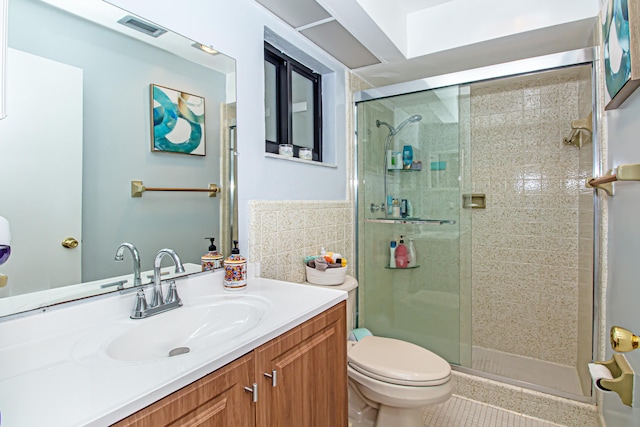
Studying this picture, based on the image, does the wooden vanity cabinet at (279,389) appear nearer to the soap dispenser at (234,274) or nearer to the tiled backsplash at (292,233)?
the soap dispenser at (234,274)

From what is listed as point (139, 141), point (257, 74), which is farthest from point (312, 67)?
point (139, 141)

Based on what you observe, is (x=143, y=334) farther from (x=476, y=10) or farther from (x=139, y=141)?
(x=476, y=10)

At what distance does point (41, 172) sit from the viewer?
99cm

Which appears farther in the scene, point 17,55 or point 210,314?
point 210,314

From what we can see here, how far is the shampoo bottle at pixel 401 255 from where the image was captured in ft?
7.73

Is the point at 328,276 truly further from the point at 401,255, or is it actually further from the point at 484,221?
the point at 484,221

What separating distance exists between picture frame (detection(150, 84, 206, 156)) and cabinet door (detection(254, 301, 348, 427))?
80 centimetres

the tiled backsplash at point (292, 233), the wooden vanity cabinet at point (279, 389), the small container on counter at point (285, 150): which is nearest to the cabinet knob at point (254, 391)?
the wooden vanity cabinet at point (279, 389)

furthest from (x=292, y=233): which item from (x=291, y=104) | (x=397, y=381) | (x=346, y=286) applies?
(x=397, y=381)

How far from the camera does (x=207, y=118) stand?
4.70 feet

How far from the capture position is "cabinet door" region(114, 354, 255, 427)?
26.8 inches

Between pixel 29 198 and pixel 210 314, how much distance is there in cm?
62

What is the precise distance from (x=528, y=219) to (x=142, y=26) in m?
2.55

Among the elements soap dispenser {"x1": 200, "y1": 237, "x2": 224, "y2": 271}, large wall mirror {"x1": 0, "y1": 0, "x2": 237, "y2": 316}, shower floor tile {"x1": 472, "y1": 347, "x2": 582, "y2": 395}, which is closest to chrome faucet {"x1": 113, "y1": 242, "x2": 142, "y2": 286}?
large wall mirror {"x1": 0, "y1": 0, "x2": 237, "y2": 316}
